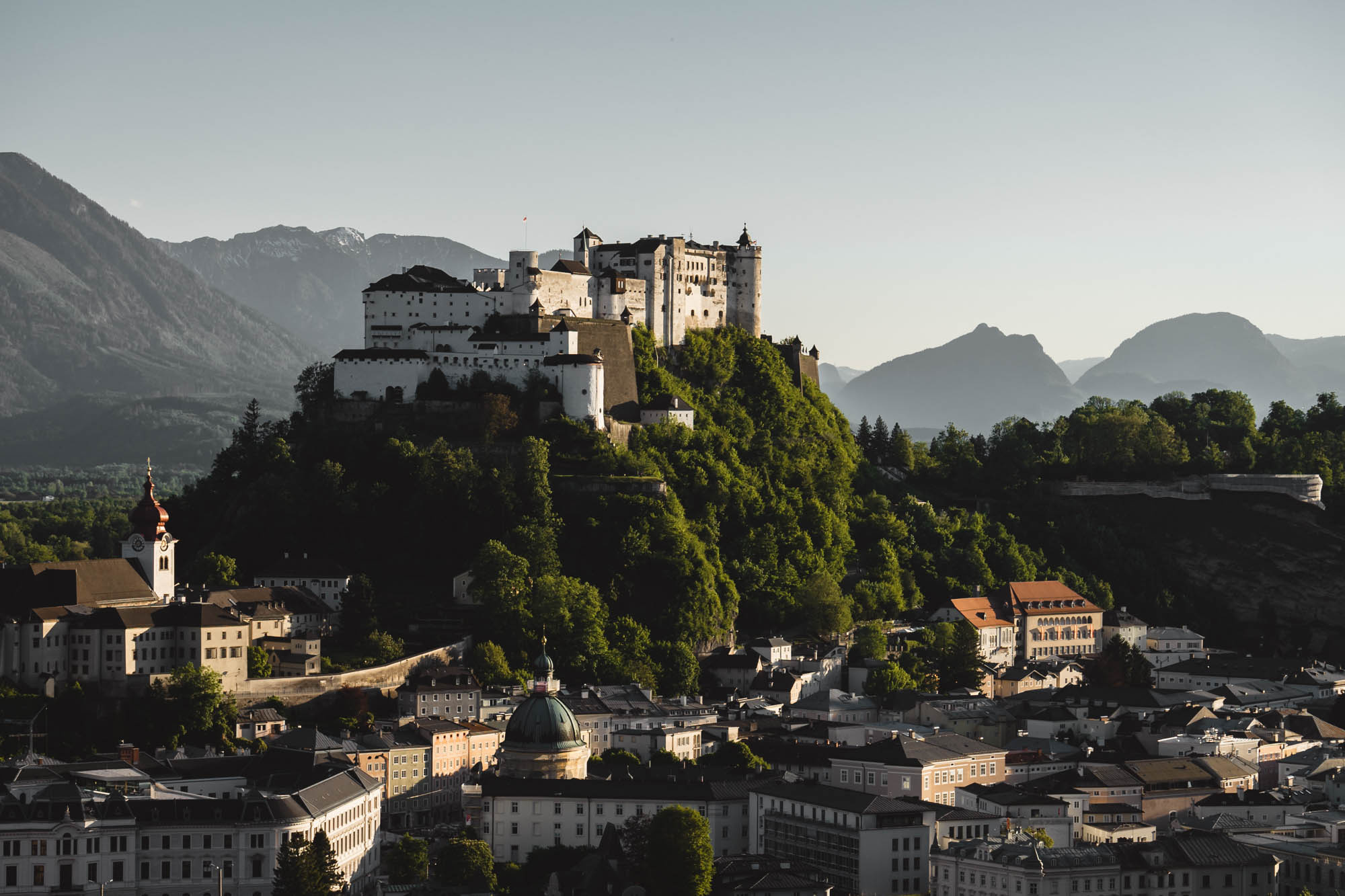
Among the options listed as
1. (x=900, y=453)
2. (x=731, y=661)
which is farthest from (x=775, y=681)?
(x=900, y=453)

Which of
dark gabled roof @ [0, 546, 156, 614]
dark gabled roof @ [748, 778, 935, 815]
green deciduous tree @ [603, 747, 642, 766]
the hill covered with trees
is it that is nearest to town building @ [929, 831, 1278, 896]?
dark gabled roof @ [748, 778, 935, 815]

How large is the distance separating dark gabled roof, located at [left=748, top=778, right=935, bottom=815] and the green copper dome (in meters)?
7.14

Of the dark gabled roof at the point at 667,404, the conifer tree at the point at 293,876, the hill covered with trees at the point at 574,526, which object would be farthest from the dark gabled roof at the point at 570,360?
the conifer tree at the point at 293,876

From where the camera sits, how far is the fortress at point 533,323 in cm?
10275

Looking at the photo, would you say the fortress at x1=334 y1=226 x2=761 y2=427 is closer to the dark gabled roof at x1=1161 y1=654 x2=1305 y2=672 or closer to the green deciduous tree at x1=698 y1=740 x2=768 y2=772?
the green deciduous tree at x1=698 y1=740 x2=768 y2=772

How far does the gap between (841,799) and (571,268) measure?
4901 centimetres

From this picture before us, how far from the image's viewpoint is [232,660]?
77.8 metres

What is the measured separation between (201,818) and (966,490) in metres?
78.2

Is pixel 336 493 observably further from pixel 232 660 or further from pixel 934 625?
pixel 934 625

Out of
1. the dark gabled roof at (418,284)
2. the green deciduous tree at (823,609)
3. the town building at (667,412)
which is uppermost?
the dark gabled roof at (418,284)

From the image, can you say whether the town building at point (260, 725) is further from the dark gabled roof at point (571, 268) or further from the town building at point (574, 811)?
the dark gabled roof at point (571, 268)

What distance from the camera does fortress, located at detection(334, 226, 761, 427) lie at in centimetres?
10275

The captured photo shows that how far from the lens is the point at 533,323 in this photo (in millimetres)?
104750

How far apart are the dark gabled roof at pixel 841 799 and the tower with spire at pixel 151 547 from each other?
89.7 ft
